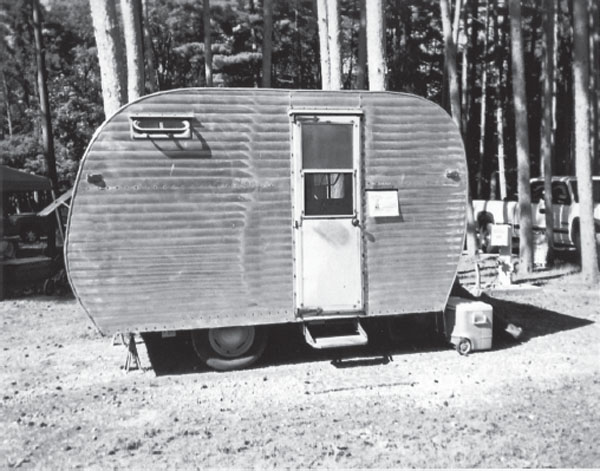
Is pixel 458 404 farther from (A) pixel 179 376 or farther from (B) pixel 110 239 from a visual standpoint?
(B) pixel 110 239

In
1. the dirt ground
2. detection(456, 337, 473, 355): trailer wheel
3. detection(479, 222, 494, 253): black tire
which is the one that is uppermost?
detection(479, 222, 494, 253): black tire

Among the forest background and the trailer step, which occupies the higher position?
the forest background

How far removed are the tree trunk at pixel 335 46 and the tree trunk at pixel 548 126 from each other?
583cm

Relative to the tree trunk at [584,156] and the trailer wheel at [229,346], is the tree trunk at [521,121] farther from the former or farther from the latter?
the trailer wheel at [229,346]

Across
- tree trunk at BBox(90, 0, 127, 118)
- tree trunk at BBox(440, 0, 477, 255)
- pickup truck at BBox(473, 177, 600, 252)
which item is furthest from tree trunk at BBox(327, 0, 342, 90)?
pickup truck at BBox(473, 177, 600, 252)

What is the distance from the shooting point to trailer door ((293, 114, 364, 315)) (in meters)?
7.44

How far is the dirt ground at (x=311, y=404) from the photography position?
→ 16.8ft

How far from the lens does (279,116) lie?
7.38 meters

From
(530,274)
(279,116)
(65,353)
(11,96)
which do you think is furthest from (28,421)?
(11,96)

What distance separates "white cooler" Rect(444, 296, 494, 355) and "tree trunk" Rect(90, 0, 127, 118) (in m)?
5.57

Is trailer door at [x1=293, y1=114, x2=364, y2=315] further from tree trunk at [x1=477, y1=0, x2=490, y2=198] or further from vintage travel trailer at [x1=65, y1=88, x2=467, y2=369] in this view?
tree trunk at [x1=477, y1=0, x2=490, y2=198]

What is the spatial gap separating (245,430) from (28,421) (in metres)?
2.13

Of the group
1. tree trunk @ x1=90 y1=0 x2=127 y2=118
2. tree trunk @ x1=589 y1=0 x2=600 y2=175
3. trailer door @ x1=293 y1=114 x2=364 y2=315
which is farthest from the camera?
tree trunk @ x1=589 y1=0 x2=600 y2=175

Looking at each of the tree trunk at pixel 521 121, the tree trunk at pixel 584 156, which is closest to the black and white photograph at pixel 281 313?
the tree trunk at pixel 584 156
